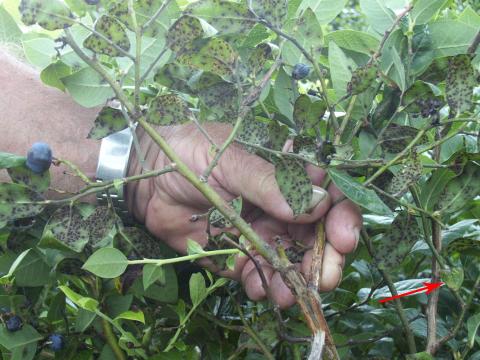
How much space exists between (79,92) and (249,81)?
221 mm

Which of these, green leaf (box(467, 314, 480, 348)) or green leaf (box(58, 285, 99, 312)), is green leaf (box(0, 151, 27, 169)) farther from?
green leaf (box(467, 314, 480, 348))

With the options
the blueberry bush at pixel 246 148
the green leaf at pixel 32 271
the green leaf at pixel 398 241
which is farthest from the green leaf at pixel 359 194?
the green leaf at pixel 32 271

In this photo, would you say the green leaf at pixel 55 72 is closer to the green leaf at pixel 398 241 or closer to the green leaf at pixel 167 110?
the green leaf at pixel 167 110

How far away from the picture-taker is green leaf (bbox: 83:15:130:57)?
0.75m

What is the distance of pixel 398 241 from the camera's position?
0.83 metres

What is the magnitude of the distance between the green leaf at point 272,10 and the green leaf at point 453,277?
1.19ft

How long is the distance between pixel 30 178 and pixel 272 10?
0.37 m

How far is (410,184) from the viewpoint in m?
0.76

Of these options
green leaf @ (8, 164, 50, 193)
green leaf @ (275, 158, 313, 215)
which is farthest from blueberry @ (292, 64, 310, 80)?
green leaf @ (8, 164, 50, 193)

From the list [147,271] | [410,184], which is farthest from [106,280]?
[410,184]

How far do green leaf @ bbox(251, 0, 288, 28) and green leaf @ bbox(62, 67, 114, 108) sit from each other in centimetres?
22

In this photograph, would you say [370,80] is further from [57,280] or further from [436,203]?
[57,280]

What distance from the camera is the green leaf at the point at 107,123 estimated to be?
84cm

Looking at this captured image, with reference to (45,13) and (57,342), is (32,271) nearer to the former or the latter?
(57,342)
